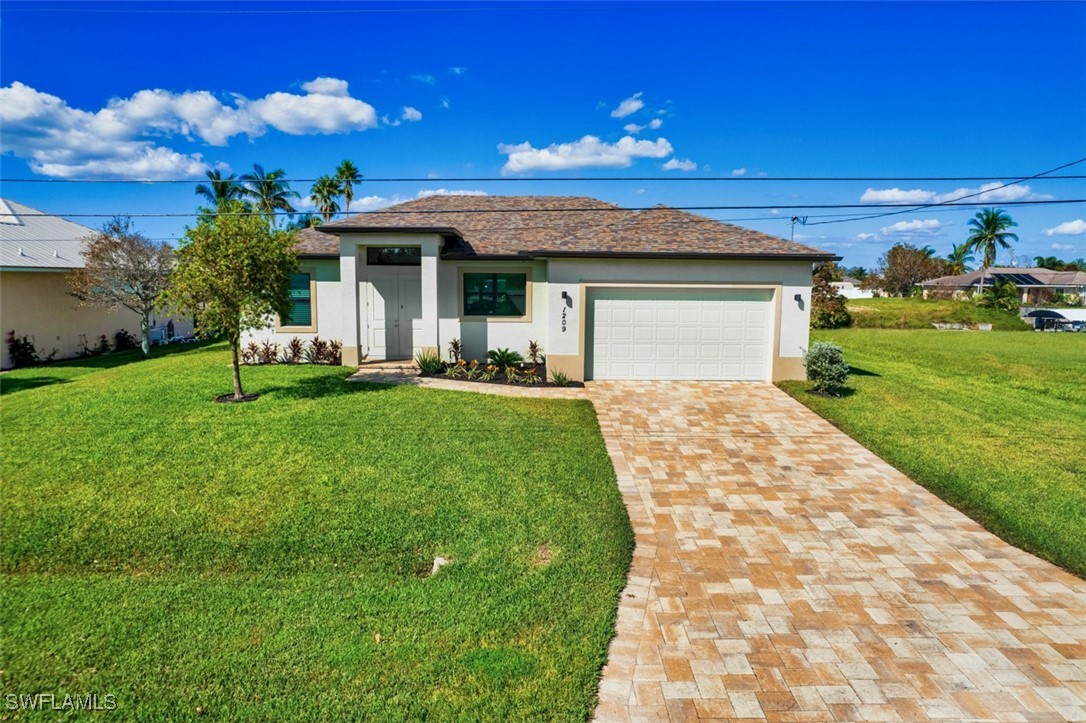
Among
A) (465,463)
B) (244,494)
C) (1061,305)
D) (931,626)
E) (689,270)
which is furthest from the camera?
(1061,305)

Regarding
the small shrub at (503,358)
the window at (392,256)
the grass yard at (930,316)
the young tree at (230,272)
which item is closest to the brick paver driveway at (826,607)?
the small shrub at (503,358)

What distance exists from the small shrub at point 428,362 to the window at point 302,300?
425cm

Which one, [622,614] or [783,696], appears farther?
[622,614]

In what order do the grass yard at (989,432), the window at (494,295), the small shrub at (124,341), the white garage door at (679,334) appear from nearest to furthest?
1. the grass yard at (989,432)
2. the white garage door at (679,334)
3. the window at (494,295)
4. the small shrub at (124,341)

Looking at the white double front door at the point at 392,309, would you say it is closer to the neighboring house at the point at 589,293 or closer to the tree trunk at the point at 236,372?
the neighboring house at the point at 589,293

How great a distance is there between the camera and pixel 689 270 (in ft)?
47.8

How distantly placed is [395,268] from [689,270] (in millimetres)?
8672

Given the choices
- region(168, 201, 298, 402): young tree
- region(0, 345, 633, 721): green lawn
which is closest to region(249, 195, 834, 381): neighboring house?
region(168, 201, 298, 402): young tree

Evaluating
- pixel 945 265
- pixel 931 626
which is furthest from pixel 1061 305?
pixel 931 626

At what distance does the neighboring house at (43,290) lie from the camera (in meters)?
17.5

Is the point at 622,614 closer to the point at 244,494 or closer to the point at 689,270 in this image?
the point at 244,494

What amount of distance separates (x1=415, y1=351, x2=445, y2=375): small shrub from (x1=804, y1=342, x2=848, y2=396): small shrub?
9.57 meters

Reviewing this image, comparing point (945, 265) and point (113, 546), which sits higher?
point (945, 265)

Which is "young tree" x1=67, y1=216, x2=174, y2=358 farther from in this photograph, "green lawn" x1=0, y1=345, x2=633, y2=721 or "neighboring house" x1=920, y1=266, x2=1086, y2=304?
"neighboring house" x1=920, y1=266, x2=1086, y2=304
